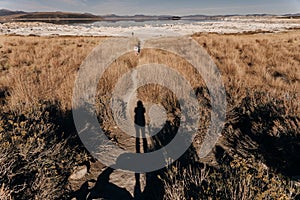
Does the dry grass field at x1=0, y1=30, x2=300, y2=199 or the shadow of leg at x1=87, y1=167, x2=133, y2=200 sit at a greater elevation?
the dry grass field at x1=0, y1=30, x2=300, y2=199

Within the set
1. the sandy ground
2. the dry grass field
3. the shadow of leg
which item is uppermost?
the sandy ground

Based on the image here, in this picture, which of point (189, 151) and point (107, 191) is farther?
point (189, 151)

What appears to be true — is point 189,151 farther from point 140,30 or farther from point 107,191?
point 140,30

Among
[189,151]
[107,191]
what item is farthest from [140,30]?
[107,191]

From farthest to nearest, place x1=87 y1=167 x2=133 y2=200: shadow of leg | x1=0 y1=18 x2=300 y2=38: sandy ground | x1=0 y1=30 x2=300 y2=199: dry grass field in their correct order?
x1=0 y1=18 x2=300 y2=38: sandy ground, x1=87 y1=167 x2=133 y2=200: shadow of leg, x1=0 y1=30 x2=300 y2=199: dry grass field

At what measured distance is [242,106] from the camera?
16.3ft

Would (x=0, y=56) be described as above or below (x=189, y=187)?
above

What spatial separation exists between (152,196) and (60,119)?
238cm

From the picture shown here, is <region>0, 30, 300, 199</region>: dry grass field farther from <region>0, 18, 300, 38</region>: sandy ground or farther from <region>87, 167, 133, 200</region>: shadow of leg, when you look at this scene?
<region>0, 18, 300, 38</region>: sandy ground

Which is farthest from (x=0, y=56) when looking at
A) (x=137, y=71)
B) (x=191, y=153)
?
(x=191, y=153)

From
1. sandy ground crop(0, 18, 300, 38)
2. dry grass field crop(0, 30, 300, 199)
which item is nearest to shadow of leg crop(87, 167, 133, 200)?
dry grass field crop(0, 30, 300, 199)

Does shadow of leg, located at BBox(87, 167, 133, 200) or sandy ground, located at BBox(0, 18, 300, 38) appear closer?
shadow of leg, located at BBox(87, 167, 133, 200)

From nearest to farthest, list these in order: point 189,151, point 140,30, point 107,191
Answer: point 107,191, point 189,151, point 140,30

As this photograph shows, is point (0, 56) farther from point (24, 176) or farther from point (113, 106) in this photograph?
point (24, 176)
